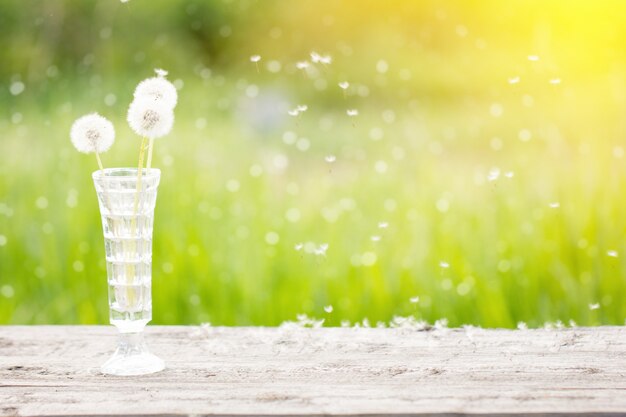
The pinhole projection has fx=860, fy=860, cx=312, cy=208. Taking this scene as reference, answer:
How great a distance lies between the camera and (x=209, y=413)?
4.52 feet

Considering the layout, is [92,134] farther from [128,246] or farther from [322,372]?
[322,372]

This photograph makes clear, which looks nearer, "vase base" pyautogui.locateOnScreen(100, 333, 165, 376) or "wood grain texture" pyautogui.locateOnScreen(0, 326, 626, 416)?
"wood grain texture" pyautogui.locateOnScreen(0, 326, 626, 416)

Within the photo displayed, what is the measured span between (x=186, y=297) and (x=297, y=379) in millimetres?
1560

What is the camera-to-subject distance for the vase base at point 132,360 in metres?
1.63

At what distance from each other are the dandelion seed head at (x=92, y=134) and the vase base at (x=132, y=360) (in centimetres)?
37

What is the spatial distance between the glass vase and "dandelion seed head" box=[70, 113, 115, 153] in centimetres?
5

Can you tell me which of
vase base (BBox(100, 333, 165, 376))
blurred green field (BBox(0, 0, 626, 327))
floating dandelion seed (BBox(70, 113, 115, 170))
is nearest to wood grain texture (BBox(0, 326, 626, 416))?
vase base (BBox(100, 333, 165, 376))

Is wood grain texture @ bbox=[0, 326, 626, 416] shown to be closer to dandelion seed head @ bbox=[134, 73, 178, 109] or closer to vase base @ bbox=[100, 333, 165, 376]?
vase base @ bbox=[100, 333, 165, 376]

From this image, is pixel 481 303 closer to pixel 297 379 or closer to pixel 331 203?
pixel 331 203

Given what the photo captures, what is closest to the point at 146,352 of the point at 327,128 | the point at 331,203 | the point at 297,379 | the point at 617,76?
the point at 297,379

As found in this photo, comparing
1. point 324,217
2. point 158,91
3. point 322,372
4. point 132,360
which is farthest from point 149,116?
point 324,217

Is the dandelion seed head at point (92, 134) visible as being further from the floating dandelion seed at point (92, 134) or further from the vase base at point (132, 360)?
the vase base at point (132, 360)

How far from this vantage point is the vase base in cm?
163

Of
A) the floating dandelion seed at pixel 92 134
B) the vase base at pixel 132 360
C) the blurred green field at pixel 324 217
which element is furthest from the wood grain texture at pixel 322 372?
the floating dandelion seed at pixel 92 134
